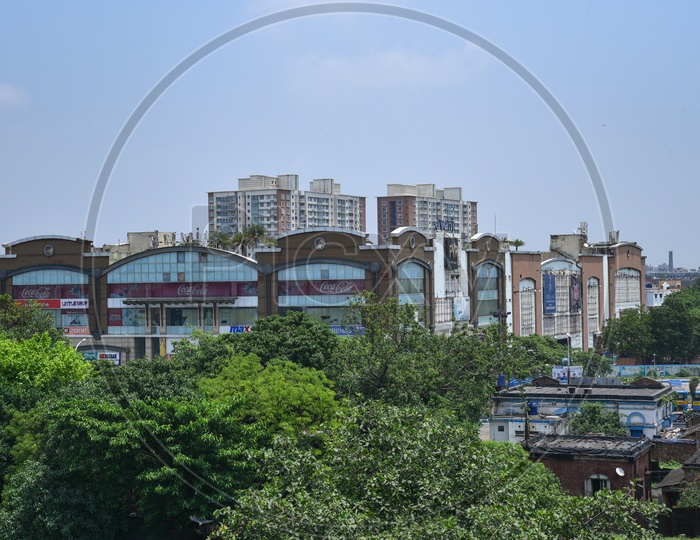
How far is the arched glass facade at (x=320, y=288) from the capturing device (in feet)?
210

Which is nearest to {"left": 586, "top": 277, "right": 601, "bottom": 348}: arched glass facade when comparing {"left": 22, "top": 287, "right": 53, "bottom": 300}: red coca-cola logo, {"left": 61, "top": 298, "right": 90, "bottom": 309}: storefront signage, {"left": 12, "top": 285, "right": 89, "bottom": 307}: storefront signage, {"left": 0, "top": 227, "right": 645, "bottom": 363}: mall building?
{"left": 0, "top": 227, "right": 645, "bottom": 363}: mall building

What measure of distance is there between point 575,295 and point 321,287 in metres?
34.2

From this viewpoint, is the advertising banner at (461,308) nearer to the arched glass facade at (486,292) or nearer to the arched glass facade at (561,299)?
the arched glass facade at (486,292)

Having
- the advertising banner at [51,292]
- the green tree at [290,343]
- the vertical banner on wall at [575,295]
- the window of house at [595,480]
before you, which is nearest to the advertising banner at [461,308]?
the vertical banner on wall at [575,295]

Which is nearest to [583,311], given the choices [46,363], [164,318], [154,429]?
[164,318]

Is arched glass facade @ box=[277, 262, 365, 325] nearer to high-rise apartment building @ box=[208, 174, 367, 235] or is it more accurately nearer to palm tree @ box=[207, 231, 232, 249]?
palm tree @ box=[207, 231, 232, 249]

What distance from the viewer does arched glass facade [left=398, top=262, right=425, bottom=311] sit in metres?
65.6

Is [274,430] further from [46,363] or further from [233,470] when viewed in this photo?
[46,363]

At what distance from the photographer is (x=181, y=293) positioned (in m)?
66.6

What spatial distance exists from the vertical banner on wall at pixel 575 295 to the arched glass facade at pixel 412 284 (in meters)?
26.1

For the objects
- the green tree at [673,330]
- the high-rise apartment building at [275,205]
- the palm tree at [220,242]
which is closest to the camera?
the palm tree at [220,242]

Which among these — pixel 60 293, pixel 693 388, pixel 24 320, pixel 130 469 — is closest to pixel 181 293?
pixel 60 293

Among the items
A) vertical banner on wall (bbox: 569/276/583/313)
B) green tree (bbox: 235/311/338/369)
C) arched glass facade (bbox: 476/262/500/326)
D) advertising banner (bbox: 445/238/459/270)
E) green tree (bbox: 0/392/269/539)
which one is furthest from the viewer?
vertical banner on wall (bbox: 569/276/583/313)

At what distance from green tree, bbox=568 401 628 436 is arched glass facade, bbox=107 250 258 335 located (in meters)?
28.5
